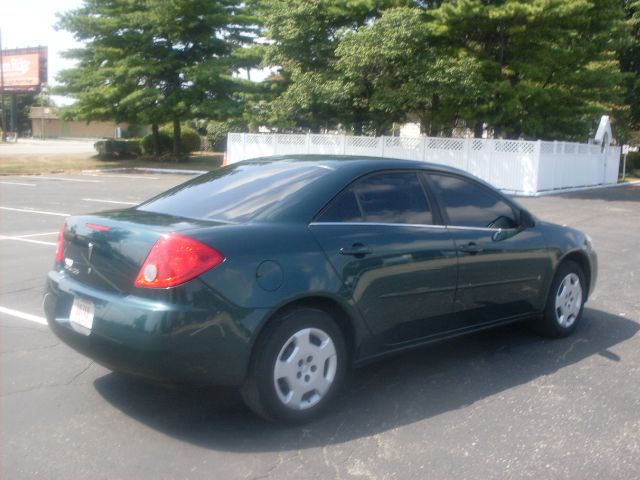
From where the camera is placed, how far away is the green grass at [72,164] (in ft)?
104

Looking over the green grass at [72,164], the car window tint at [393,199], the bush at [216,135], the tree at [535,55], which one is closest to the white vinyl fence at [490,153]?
the tree at [535,55]

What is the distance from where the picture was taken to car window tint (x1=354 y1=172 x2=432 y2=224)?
15.6ft

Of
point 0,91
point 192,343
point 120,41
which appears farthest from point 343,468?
point 0,91

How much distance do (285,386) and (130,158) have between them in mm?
36885

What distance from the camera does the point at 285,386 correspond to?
165 inches

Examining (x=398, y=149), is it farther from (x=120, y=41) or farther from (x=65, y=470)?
(x=65, y=470)

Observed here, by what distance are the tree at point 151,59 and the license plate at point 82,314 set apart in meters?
29.7

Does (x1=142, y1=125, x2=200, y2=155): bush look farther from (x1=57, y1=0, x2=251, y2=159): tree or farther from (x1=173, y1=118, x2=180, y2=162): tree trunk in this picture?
(x1=57, y1=0, x2=251, y2=159): tree

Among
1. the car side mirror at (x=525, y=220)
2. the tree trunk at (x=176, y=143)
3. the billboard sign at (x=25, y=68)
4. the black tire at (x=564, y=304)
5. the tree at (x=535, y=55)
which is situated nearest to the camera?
the car side mirror at (x=525, y=220)

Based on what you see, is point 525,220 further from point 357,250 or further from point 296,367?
point 296,367

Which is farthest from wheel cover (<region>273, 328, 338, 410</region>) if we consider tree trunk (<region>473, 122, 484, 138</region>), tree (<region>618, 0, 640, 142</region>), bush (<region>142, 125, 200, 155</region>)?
bush (<region>142, 125, 200, 155</region>)

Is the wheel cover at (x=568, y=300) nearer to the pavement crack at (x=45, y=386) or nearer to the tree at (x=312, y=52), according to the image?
the pavement crack at (x=45, y=386)

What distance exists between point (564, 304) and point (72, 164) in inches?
1264

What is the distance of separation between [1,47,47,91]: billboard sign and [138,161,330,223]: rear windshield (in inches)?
2641
